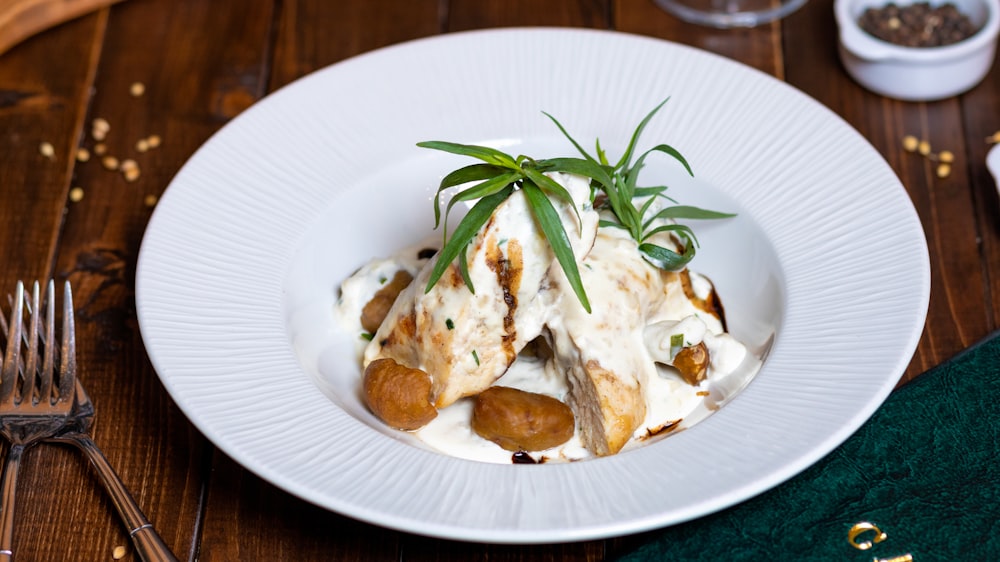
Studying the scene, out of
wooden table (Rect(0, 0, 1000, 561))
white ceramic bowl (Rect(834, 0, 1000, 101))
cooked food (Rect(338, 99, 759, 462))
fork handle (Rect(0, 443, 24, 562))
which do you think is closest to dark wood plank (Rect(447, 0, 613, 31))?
wooden table (Rect(0, 0, 1000, 561))

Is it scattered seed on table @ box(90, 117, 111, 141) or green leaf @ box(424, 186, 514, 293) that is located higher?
scattered seed on table @ box(90, 117, 111, 141)

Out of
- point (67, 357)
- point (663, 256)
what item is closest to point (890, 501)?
point (663, 256)

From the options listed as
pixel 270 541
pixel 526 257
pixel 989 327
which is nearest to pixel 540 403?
pixel 526 257

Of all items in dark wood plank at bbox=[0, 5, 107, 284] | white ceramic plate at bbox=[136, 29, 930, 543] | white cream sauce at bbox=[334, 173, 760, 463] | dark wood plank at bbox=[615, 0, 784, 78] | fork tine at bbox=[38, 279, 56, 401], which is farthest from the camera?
dark wood plank at bbox=[615, 0, 784, 78]

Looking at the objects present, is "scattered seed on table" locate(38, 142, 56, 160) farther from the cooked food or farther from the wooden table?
the cooked food

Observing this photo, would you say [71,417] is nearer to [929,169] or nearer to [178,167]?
[178,167]

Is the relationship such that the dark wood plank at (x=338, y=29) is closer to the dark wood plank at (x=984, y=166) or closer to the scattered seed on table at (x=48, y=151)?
the scattered seed on table at (x=48, y=151)

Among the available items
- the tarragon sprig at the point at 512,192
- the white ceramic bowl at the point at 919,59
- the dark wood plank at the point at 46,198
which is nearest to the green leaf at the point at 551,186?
the tarragon sprig at the point at 512,192
